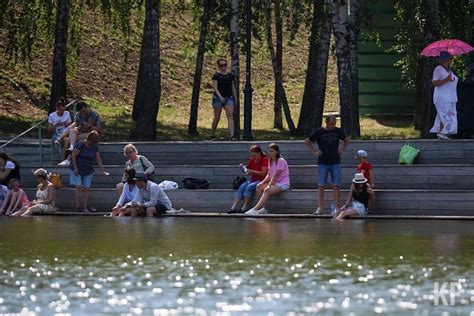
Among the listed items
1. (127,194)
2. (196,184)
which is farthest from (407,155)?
(127,194)

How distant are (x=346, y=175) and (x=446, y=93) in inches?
93.4

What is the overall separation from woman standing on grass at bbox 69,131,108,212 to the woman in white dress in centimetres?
637

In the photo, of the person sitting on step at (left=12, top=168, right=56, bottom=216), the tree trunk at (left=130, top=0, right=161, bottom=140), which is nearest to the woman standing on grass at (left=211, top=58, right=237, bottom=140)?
the tree trunk at (left=130, top=0, right=161, bottom=140)

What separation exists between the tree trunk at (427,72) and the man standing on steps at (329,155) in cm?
602

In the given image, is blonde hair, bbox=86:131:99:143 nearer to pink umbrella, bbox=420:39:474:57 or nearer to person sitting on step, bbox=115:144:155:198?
person sitting on step, bbox=115:144:155:198

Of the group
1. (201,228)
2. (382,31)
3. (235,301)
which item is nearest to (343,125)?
(201,228)

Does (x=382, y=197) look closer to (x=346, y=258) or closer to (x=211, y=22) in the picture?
(x=346, y=258)

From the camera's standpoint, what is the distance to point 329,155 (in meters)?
28.0

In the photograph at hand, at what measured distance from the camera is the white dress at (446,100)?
2941cm

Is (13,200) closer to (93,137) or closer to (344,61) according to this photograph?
(93,137)

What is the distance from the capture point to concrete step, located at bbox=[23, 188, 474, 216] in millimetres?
27281

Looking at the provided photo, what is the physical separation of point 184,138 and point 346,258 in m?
20.9

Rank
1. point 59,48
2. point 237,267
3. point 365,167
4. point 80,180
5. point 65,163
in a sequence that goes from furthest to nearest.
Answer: point 59,48 → point 65,163 → point 80,180 → point 365,167 → point 237,267

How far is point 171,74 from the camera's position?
56.5 meters
